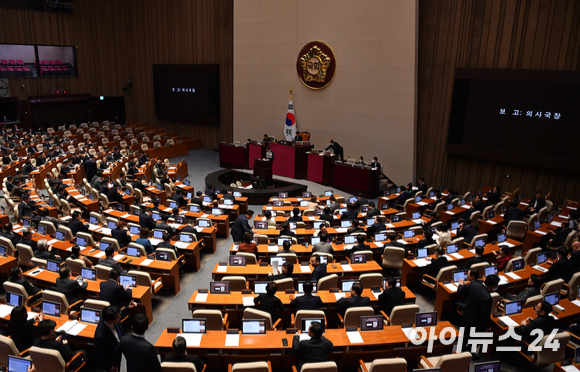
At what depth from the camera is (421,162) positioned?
54.9 ft

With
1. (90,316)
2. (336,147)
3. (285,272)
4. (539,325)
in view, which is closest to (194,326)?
(90,316)

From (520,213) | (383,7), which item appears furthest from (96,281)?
(383,7)

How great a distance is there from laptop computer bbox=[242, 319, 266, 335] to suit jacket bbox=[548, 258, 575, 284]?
6060mm

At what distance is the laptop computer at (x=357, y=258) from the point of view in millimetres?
8305

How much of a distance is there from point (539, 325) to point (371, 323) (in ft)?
8.33

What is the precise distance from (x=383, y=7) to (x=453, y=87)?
4.25 meters

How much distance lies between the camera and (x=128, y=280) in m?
7.19

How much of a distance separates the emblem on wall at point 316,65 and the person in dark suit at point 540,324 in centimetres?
1382

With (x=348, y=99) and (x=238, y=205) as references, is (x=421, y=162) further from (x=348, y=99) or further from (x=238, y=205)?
(x=238, y=205)

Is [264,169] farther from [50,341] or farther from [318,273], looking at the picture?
[50,341]

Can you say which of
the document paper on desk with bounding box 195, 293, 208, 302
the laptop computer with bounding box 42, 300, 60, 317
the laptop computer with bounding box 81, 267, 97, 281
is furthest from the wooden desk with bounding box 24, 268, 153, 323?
the document paper on desk with bounding box 195, 293, 208, 302

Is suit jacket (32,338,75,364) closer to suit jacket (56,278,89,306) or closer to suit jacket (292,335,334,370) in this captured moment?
suit jacket (56,278,89,306)

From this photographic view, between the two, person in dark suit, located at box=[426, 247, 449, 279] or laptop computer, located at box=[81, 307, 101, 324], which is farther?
person in dark suit, located at box=[426, 247, 449, 279]

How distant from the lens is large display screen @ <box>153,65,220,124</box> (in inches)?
902
